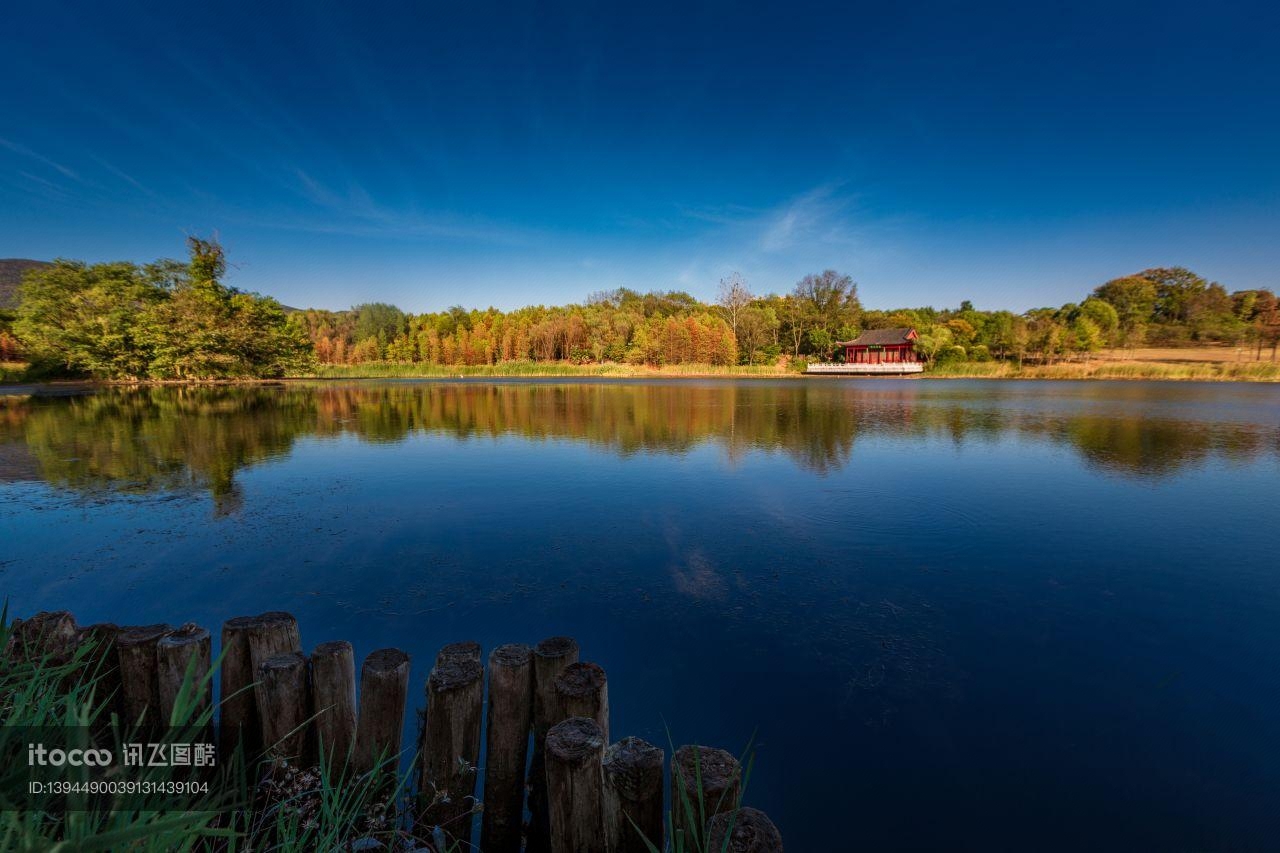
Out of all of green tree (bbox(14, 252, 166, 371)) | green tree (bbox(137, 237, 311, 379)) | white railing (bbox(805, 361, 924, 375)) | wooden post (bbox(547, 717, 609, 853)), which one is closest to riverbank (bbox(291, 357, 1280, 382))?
white railing (bbox(805, 361, 924, 375))

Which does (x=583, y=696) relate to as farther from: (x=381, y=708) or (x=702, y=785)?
(x=381, y=708)

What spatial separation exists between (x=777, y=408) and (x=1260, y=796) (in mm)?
19657

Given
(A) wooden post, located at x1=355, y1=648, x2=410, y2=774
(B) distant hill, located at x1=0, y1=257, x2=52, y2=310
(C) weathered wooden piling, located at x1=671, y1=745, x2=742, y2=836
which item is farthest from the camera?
(B) distant hill, located at x1=0, y1=257, x2=52, y2=310

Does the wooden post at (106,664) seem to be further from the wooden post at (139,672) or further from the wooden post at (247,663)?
the wooden post at (247,663)

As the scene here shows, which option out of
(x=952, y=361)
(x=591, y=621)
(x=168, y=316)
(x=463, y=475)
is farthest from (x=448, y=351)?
(x=591, y=621)

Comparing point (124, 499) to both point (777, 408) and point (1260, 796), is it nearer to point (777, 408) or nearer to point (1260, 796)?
point (1260, 796)

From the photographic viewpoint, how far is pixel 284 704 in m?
2.65

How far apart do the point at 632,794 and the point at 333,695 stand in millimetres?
1573

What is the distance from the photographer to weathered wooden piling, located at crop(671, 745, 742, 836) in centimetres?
193

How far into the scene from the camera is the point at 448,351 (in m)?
78.4

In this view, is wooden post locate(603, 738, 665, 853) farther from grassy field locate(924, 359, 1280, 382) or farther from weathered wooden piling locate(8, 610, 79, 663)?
grassy field locate(924, 359, 1280, 382)

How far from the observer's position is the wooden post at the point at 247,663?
2824 millimetres

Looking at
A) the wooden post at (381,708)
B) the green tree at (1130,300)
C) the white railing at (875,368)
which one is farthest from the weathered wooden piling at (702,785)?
the green tree at (1130,300)

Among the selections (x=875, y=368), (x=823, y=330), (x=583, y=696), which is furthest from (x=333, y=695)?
(x=823, y=330)
